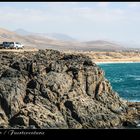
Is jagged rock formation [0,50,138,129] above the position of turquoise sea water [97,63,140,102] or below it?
above

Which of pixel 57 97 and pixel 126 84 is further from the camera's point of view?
pixel 126 84

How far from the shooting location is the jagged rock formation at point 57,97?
800 inches

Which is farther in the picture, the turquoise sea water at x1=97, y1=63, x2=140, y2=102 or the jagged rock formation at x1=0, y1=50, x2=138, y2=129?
the turquoise sea water at x1=97, y1=63, x2=140, y2=102

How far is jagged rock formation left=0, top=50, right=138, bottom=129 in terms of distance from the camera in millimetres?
20328

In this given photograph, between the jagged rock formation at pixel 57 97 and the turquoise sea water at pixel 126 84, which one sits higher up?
the jagged rock formation at pixel 57 97

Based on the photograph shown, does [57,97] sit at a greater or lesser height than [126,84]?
greater

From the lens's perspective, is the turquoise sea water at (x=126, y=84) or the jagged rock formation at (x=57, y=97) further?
the turquoise sea water at (x=126, y=84)

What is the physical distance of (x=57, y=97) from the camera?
74.5ft
